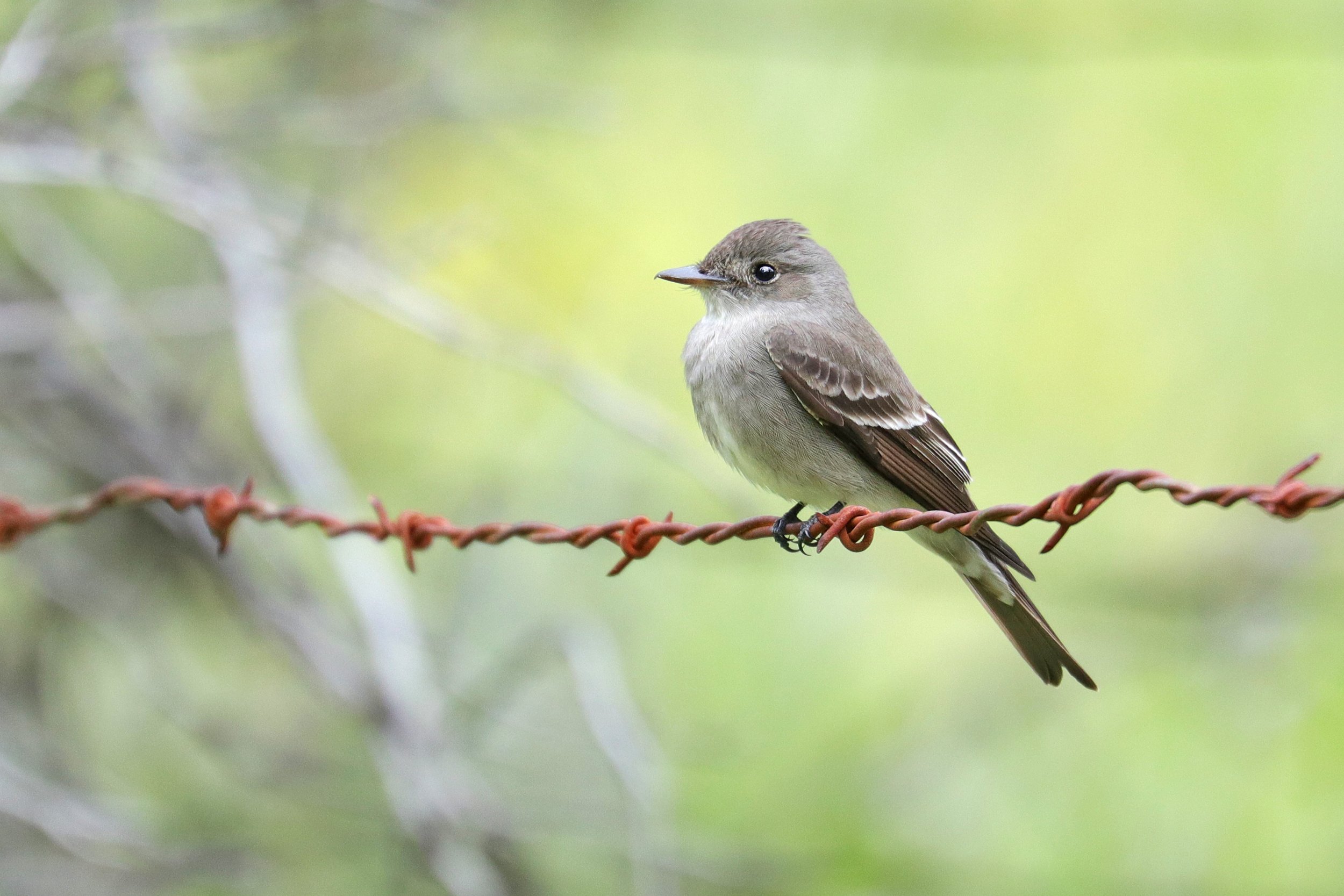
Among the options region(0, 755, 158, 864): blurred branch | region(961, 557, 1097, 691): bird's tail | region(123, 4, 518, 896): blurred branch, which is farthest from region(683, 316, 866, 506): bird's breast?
region(0, 755, 158, 864): blurred branch

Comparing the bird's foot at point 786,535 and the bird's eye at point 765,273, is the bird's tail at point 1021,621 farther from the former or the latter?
the bird's eye at point 765,273

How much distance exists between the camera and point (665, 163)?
919 centimetres

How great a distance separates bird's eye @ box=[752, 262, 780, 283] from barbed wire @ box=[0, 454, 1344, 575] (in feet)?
3.24

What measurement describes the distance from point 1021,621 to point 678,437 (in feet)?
4.25

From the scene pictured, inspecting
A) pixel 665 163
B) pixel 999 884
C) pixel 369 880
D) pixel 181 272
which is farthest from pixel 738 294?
pixel 665 163

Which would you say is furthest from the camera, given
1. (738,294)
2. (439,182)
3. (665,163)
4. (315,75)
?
(665,163)

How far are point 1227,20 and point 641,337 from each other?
3.13 meters

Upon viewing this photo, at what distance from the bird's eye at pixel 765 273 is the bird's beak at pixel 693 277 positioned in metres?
0.11

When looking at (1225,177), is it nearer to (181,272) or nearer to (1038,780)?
(1038,780)

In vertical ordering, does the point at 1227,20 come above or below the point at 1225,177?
below

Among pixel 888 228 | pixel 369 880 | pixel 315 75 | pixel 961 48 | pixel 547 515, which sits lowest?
→ pixel 369 880

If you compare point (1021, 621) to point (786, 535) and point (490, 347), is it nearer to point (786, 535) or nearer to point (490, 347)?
point (786, 535)

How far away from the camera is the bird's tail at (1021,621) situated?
10.5 ft

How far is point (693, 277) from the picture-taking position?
4102 mm
